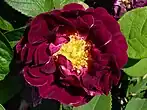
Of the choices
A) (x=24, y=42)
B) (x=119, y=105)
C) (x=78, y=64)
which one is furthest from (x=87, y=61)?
(x=119, y=105)

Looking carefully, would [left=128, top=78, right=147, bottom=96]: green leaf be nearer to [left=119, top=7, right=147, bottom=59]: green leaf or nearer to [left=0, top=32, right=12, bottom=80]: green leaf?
[left=119, top=7, right=147, bottom=59]: green leaf

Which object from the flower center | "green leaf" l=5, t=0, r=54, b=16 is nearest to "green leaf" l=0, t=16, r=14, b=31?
"green leaf" l=5, t=0, r=54, b=16

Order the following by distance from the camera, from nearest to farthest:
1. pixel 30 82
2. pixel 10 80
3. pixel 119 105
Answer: pixel 30 82, pixel 10 80, pixel 119 105

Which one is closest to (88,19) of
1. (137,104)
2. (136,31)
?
(136,31)

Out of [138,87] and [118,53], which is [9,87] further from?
[138,87]

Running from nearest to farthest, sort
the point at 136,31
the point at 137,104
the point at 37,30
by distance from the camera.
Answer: the point at 37,30 → the point at 136,31 → the point at 137,104

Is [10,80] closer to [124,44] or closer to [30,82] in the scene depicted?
[30,82]
